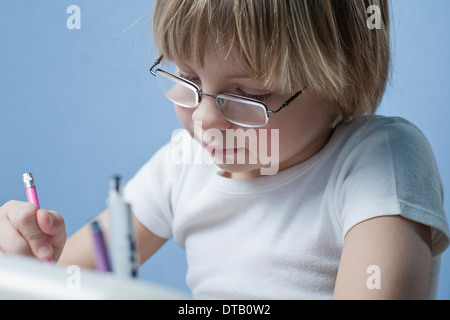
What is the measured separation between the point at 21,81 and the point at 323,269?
65 centimetres

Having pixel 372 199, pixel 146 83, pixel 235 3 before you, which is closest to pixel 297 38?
pixel 235 3

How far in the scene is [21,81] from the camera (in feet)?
3.26

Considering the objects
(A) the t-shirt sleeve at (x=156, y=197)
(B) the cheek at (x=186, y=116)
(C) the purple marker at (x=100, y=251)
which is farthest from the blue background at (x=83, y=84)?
(C) the purple marker at (x=100, y=251)

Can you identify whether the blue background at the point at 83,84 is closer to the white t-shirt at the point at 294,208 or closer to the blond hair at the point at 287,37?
the white t-shirt at the point at 294,208

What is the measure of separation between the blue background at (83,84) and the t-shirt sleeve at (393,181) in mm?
359

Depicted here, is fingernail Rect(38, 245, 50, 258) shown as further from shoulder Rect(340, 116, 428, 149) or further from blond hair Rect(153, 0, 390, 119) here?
shoulder Rect(340, 116, 428, 149)

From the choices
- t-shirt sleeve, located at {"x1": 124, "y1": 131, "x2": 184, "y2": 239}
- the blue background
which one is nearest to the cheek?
t-shirt sleeve, located at {"x1": 124, "y1": 131, "x2": 184, "y2": 239}

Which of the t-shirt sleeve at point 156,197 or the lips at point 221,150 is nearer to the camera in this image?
the lips at point 221,150

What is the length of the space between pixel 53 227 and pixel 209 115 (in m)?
0.19

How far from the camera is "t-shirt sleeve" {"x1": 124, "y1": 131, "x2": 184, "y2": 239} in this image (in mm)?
796

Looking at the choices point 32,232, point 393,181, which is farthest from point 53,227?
point 393,181

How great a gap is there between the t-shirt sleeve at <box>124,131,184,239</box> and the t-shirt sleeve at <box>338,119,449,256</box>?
0.91 ft

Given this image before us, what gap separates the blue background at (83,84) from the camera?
3.16ft

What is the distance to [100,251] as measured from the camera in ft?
1.02
